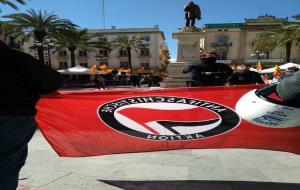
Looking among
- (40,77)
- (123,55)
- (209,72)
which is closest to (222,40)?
(123,55)

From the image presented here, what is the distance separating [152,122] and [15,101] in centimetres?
229

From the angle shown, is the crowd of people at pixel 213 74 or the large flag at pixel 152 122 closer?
the large flag at pixel 152 122

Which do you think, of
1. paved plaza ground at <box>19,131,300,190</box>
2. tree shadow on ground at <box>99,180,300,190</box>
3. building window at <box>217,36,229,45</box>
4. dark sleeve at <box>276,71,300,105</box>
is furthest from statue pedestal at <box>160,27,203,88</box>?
building window at <box>217,36,229,45</box>

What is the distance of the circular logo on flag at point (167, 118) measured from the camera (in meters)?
4.20

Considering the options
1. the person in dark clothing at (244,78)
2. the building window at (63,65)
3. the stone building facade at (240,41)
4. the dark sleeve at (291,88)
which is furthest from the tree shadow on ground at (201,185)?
the building window at (63,65)

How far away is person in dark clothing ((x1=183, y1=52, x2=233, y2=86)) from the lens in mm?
7324

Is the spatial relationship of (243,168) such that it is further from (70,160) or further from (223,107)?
(70,160)

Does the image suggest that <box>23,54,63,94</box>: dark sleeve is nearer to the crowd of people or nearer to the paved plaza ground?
the paved plaza ground

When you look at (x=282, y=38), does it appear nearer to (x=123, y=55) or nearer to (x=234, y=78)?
(x=234, y=78)

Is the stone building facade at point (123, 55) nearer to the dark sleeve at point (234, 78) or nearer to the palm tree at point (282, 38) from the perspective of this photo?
the palm tree at point (282, 38)

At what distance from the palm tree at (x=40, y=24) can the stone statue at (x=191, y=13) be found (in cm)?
2036

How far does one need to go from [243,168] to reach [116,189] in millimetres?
1728

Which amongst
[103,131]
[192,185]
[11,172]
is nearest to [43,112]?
[103,131]

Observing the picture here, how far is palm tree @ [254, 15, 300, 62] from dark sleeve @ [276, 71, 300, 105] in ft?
123
